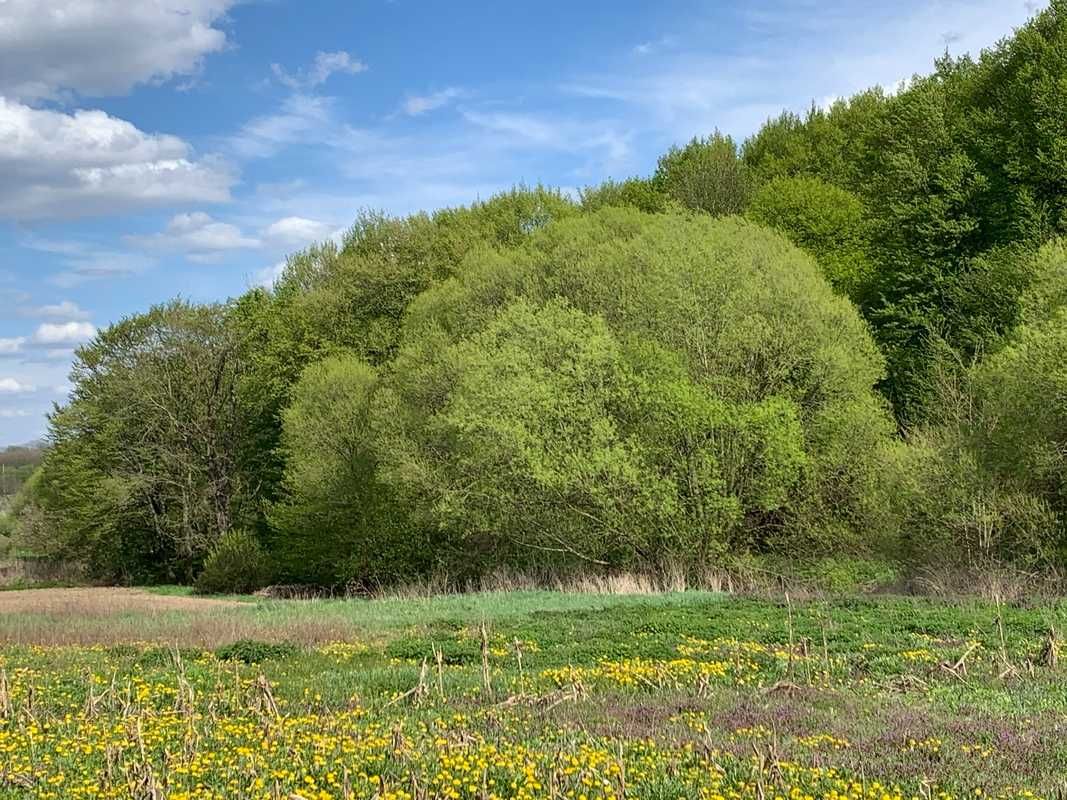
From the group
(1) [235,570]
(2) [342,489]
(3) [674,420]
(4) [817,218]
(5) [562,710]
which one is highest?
(4) [817,218]

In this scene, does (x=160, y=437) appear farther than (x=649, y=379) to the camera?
Yes

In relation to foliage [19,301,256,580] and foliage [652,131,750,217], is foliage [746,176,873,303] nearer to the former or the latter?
foliage [652,131,750,217]

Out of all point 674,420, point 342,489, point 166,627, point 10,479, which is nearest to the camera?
point 166,627

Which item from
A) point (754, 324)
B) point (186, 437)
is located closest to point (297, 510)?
point (186, 437)

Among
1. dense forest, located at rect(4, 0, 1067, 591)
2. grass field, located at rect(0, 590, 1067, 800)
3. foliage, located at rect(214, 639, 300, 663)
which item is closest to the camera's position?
grass field, located at rect(0, 590, 1067, 800)

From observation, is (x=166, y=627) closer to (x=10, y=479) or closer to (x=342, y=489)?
(x=342, y=489)

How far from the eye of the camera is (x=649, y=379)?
33.0 metres

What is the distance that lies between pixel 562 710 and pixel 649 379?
22331 mm

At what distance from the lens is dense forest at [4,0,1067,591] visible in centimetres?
3125

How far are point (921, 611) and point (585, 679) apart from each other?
30.2ft

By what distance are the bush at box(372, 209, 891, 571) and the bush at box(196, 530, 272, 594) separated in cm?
1416

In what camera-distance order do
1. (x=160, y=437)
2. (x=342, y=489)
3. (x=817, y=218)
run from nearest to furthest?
(x=342, y=489) < (x=817, y=218) < (x=160, y=437)

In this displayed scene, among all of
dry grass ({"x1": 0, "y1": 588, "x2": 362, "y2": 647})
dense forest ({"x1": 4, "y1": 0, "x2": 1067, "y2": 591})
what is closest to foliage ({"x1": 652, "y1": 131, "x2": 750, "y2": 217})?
dense forest ({"x1": 4, "y1": 0, "x2": 1067, "y2": 591})

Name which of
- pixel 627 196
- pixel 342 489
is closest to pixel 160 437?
pixel 342 489
